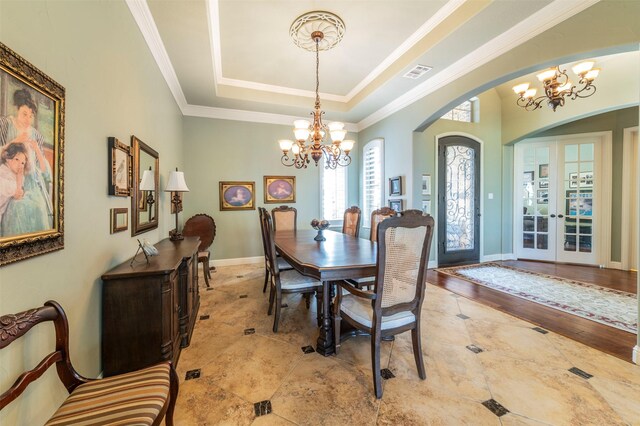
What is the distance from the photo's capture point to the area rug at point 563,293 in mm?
2859

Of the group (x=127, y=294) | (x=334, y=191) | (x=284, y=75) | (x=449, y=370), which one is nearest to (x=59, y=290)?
(x=127, y=294)

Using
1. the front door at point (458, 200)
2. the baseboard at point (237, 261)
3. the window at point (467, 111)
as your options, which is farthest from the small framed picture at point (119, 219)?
the window at point (467, 111)

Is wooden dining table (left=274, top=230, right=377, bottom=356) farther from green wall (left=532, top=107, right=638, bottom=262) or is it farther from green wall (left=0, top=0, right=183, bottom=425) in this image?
green wall (left=532, top=107, right=638, bottom=262)

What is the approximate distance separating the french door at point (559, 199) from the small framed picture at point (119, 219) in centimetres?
683

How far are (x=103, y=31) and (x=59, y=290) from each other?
165cm

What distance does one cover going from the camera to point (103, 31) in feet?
5.69

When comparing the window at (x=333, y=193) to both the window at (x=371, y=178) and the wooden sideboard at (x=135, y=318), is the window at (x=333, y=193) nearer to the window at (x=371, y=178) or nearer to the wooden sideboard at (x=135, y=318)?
the window at (x=371, y=178)

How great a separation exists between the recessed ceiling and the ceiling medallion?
0.53ft

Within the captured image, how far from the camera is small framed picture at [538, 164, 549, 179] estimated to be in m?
5.54

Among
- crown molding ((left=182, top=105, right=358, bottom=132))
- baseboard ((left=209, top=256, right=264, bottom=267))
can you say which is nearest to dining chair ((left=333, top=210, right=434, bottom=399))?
baseboard ((left=209, top=256, right=264, bottom=267))

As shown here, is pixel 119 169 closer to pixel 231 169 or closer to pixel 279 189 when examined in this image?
pixel 231 169

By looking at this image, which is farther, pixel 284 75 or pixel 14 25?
pixel 284 75

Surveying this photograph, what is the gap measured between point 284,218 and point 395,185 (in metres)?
2.06

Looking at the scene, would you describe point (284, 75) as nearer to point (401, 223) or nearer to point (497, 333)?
point (401, 223)
